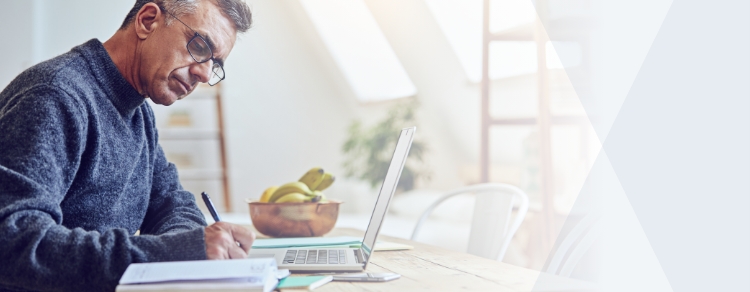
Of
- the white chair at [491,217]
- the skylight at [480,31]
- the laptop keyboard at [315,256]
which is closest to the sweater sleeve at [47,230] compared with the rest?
the laptop keyboard at [315,256]

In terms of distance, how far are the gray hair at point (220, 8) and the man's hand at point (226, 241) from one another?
1.46ft

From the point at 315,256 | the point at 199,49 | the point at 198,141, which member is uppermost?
the point at 199,49

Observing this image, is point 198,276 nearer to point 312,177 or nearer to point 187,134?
point 312,177

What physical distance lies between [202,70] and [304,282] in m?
0.52

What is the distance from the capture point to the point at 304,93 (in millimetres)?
5508

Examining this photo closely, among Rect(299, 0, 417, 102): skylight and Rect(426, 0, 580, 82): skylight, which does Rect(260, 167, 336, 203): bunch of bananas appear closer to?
Rect(426, 0, 580, 82): skylight

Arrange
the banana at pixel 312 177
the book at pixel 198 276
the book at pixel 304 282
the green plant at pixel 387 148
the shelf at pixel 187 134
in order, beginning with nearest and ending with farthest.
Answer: the book at pixel 198 276 < the book at pixel 304 282 < the banana at pixel 312 177 < the green plant at pixel 387 148 < the shelf at pixel 187 134

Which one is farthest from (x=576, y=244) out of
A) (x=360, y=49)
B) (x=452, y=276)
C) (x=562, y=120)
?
(x=360, y=49)

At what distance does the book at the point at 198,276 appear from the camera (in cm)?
76

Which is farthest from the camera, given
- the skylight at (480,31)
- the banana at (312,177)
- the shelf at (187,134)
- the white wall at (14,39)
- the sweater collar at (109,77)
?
the shelf at (187,134)

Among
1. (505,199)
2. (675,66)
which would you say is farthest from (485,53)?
(675,66)

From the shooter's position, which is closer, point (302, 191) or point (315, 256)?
point (315, 256)

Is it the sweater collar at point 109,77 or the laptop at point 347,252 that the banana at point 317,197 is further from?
the sweater collar at point 109,77

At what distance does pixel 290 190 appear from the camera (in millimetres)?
1589
